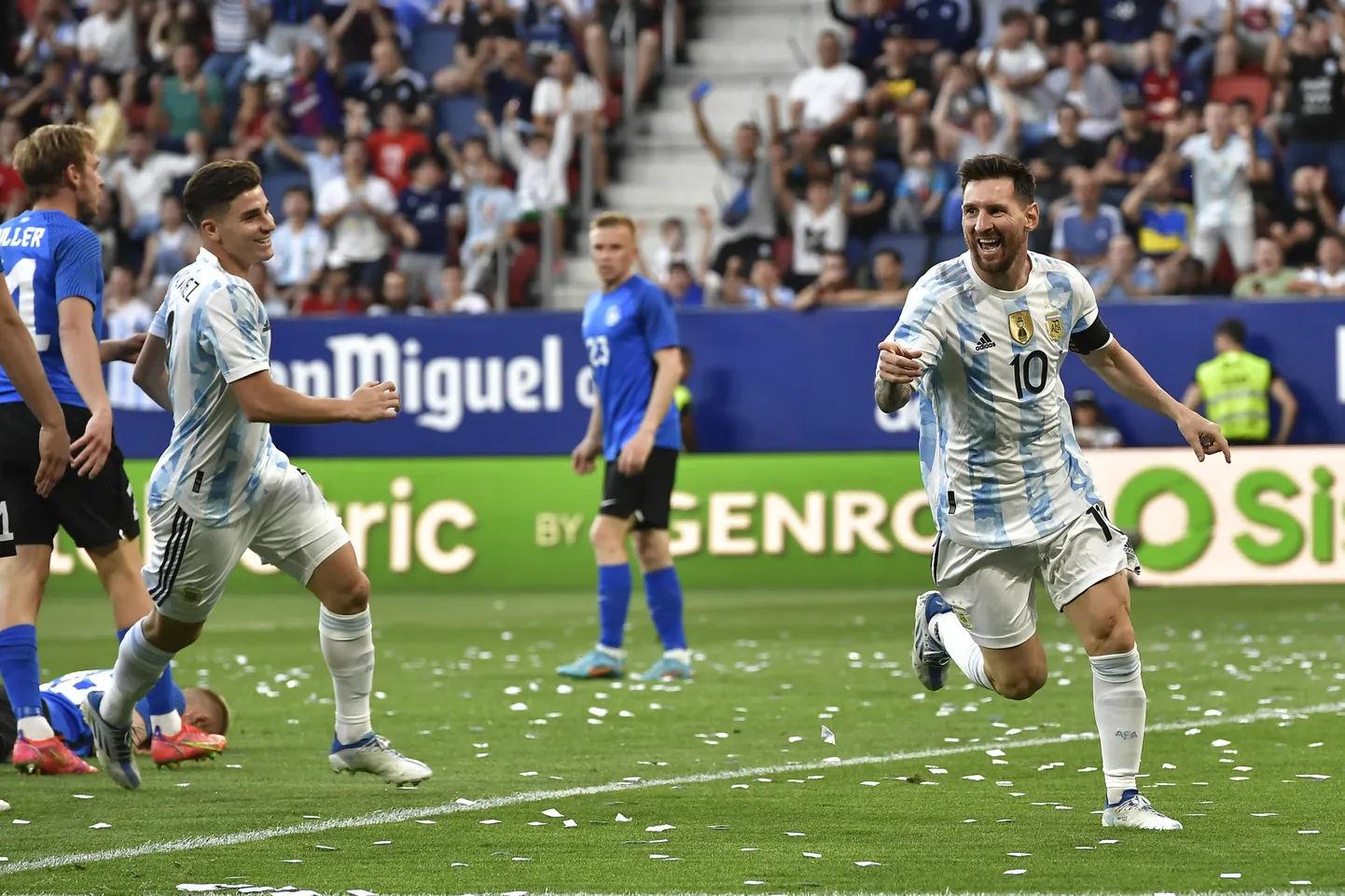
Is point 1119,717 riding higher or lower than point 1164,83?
lower

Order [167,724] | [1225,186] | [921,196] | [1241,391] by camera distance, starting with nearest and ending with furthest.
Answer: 1. [167,724]
2. [1241,391]
3. [1225,186]
4. [921,196]

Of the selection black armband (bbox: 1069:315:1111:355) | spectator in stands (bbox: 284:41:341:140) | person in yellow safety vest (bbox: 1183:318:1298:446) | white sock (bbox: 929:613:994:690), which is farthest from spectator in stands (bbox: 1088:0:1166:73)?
black armband (bbox: 1069:315:1111:355)

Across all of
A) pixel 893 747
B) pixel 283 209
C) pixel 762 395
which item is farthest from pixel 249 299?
pixel 283 209

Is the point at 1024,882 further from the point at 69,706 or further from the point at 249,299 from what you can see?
the point at 69,706

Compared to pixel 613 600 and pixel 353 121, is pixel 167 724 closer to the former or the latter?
pixel 613 600

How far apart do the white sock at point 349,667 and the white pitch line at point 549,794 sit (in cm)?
32

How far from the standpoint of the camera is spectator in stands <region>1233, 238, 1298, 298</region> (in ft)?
56.3

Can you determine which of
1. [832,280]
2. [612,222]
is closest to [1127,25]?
[832,280]

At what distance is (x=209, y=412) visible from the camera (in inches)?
250

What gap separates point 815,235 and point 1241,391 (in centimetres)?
449

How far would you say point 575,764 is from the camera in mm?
7469

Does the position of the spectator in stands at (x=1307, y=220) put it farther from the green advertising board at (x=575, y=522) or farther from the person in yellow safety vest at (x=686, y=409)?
the person in yellow safety vest at (x=686, y=409)

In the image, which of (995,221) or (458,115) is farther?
(458,115)

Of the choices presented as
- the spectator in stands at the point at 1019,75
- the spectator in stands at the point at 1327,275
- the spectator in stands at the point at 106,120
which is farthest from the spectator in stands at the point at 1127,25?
the spectator in stands at the point at 106,120
